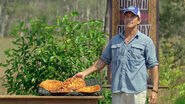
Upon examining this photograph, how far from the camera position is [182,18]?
50.8 ft

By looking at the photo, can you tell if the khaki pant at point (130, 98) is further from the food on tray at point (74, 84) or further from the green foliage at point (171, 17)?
the green foliage at point (171, 17)

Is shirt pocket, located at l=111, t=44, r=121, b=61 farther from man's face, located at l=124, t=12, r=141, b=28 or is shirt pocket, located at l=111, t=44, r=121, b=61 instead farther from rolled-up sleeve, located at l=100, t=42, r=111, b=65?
man's face, located at l=124, t=12, r=141, b=28

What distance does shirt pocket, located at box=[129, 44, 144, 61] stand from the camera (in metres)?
3.97

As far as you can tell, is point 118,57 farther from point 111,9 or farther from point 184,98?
point 184,98

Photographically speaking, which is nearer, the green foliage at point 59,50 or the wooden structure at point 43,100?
the wooden structure at point 43,100

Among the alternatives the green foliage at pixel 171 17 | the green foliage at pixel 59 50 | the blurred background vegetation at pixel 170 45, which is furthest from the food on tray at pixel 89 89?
the green foliage at pixel 171 17

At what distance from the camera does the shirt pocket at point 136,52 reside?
397 cm

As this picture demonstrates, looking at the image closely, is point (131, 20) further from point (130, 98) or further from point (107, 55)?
point (130, 98)

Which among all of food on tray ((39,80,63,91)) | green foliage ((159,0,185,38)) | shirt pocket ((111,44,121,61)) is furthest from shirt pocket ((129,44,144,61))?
green foliage ((159,0,185,38))

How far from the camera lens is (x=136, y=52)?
398cm

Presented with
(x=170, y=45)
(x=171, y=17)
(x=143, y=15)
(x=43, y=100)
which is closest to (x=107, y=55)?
(x=43, y=100)

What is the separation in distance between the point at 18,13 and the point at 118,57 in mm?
51461

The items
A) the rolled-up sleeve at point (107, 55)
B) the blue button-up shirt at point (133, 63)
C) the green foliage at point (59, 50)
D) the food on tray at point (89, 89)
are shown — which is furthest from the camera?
the green foliage at point (59, 50)

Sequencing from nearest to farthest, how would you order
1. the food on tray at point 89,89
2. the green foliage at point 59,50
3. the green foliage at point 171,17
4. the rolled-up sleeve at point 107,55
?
the food on tray at point 89,89 → the rolled-up sleeve at point 107,55 → the green foliage at point 59,50 → the green foliage at point 171,17
